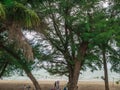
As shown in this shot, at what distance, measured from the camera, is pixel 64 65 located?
2939 centimetres

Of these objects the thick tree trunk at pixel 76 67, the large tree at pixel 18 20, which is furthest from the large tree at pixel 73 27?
the large tree at pixel 18 20

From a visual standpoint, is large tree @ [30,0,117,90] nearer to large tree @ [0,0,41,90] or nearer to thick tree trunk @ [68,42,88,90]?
thick tree trunk @ [68,42,88,90]

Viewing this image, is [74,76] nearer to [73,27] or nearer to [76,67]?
[76,67]

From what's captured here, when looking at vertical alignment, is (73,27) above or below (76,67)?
above

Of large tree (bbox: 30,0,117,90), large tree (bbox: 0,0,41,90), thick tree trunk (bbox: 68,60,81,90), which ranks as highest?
large tree (bbox: 30,0,117,90)

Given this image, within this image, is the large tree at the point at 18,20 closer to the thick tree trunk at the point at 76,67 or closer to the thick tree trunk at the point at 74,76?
the thick tree trunk at the point at 76,67

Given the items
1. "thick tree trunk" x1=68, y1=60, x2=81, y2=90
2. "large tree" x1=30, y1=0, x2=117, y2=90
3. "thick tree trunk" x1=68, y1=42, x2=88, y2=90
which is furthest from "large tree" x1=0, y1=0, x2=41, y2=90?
"thick tree trunk" x1=68, y1=60, x2=81, y2=90

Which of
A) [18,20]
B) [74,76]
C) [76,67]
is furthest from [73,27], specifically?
[18,20]

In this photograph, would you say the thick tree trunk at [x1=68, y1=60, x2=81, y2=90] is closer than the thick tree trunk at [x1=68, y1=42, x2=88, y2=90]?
No

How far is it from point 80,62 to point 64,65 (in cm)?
267

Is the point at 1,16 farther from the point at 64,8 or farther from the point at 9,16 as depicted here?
the point at 64,8

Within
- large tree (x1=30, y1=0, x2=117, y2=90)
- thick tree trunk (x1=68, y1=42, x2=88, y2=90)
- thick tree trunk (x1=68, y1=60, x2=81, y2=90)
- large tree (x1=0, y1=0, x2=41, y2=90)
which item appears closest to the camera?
large tree (x1=0, y1=0, x2=41, y2=90)

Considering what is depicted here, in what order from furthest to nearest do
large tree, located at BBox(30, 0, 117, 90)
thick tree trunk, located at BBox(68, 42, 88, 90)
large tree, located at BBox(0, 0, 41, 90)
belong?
thick tree trunk, located at BBox(68, 42, 88, 90), large tree, located at BBox(30, 0, 117, 90), large tree, located at BBox(0, 0, 41, 90)

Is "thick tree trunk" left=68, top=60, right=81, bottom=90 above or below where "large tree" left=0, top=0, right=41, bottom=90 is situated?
above
